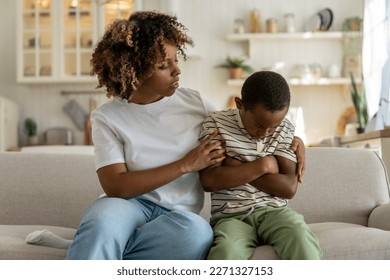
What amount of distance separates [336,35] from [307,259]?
459 cm

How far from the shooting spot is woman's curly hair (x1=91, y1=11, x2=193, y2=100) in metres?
1.90

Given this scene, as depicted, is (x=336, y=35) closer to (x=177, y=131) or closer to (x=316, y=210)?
(x=316, y=210)

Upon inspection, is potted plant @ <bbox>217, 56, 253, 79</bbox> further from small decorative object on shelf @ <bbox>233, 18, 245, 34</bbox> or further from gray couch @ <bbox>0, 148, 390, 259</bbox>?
gray couch @ <bbox>0, 148, 390, 259</bbox>

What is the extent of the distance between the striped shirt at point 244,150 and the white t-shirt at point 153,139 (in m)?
0.07

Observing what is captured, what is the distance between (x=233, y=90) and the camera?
20.3ft

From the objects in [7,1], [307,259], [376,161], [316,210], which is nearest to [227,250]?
[307,259]

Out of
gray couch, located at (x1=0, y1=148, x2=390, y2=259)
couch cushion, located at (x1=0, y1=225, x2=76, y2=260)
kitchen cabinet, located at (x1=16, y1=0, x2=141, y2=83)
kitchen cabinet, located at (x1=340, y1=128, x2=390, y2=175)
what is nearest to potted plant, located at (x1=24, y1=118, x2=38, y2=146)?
kitchen cabinet, located at (x1=16, y1=0, x2=141, y2=83)

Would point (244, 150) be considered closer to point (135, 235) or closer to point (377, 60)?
point (135, 235)

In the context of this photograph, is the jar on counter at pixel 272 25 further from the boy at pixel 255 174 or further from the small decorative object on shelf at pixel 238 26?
the boy at pixel 255 174

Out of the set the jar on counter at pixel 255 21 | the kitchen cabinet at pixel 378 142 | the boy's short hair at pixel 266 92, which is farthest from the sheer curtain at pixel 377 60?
the boy's short hair at pixel 266 92

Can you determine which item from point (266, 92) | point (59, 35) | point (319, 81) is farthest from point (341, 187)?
point (59, 35)

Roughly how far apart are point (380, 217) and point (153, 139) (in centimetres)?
88

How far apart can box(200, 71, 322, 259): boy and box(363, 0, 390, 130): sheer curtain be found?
7.70 feet

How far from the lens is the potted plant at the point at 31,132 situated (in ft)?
20.4
